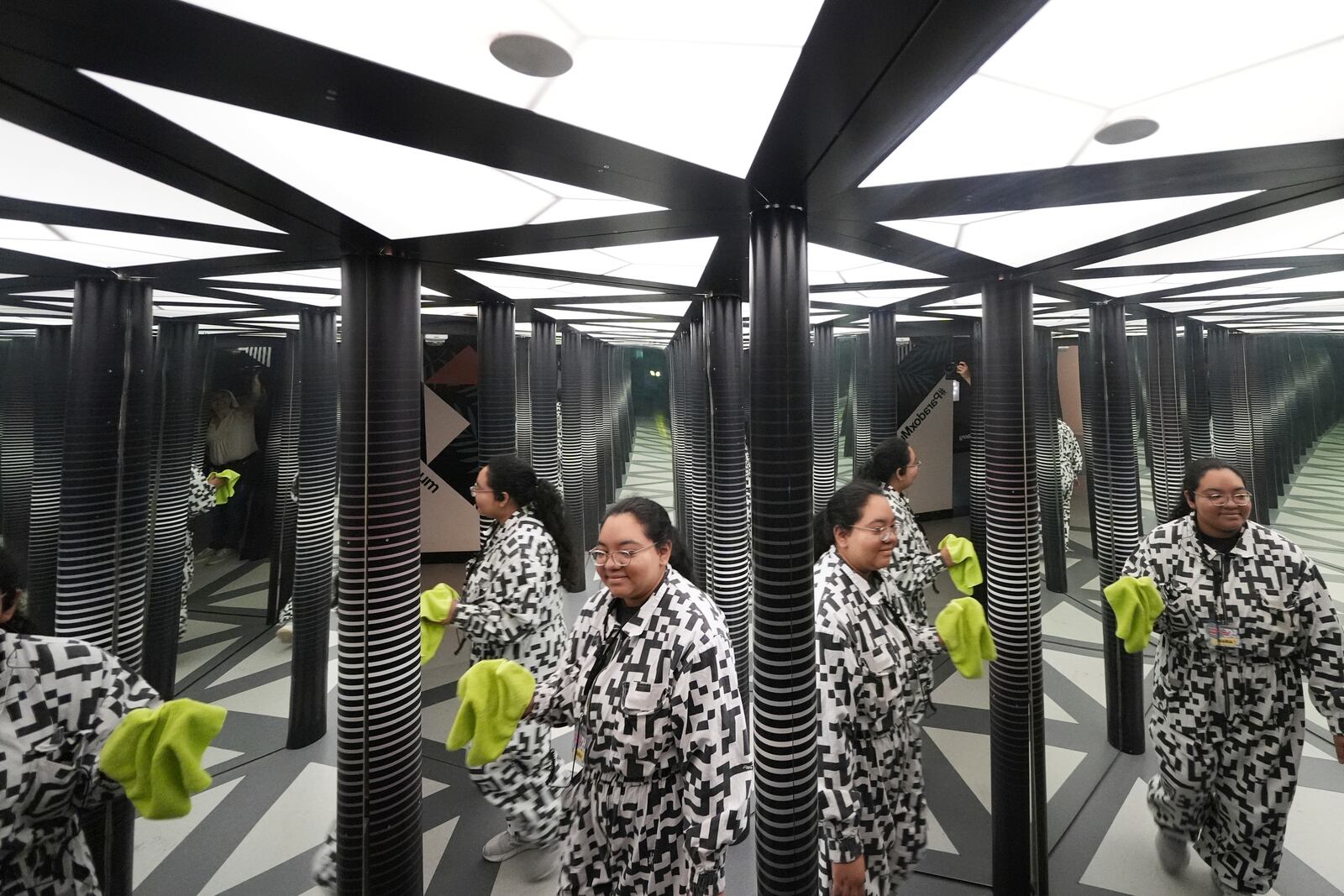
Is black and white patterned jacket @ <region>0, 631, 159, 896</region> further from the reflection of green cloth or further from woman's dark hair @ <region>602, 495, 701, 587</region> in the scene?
woman's dark hair @ <region>602, 495, 701, 587</region>

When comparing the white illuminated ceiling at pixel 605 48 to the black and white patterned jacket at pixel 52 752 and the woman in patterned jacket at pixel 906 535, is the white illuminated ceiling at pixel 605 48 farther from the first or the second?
the woman in patterned jacket at pixel 906 535

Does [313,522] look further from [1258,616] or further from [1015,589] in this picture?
[1258,616]

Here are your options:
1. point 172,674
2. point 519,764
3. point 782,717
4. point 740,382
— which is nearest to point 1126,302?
point 740,382

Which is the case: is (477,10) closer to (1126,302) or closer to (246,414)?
(246,414)

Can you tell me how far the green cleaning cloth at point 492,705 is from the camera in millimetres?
1447

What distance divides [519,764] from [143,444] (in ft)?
5.77

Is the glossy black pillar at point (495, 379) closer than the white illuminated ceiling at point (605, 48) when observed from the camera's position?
No

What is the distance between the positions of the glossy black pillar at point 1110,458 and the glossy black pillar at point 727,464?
56.5 inches

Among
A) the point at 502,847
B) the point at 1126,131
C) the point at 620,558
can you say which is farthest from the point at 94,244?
the point at 502,847

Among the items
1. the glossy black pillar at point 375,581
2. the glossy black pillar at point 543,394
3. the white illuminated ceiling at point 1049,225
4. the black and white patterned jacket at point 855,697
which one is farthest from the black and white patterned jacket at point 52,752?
the glossy black pillar at point 543,394

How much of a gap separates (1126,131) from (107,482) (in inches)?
86.1

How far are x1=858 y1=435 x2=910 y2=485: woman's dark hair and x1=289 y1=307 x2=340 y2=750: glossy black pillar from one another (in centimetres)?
227

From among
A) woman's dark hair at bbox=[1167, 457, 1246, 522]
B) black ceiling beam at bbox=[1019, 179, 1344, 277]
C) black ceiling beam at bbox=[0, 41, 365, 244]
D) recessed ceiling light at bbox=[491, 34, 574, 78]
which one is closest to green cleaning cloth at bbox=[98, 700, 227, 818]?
black ceiling beam at bbox=[0, 41, 365, 244]

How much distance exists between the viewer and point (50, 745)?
1.07m
